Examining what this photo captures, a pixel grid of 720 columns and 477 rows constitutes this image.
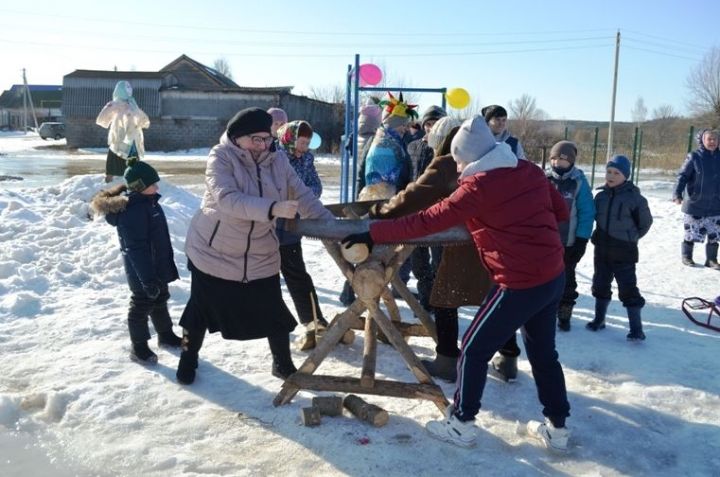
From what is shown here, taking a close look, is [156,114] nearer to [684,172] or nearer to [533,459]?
[684,172]

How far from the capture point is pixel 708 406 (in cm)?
352

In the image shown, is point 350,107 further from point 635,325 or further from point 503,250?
point 503,250

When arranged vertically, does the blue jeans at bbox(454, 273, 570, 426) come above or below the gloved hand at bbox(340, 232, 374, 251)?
below

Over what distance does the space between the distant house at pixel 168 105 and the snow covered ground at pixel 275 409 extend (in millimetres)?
27968

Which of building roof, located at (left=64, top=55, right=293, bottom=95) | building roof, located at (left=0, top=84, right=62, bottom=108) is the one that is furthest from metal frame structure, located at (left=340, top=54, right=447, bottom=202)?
building roof, located at (left=0, top=84, right=62, bottom=108)

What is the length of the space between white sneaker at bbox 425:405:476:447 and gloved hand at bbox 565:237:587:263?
Answer: 220 cm

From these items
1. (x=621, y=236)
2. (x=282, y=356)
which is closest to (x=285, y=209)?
(x=282, y=356)

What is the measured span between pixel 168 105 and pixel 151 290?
103ft

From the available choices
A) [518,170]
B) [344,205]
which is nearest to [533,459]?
[518,170]

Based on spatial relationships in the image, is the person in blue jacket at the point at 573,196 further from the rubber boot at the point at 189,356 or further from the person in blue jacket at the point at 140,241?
the person in blue jacket at the point at 140,241

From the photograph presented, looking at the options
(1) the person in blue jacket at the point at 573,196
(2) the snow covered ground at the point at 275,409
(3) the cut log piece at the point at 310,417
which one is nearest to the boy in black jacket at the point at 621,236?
(1) the person in blue jacket at the point at 573,196

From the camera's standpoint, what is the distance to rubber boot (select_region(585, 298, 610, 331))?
189 inches

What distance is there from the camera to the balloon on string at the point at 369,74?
8344 mm

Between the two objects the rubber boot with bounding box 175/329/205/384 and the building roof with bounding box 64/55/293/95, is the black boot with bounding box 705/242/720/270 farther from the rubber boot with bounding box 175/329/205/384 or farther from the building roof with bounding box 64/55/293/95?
the building roof with bounding box 64/55/293/95
